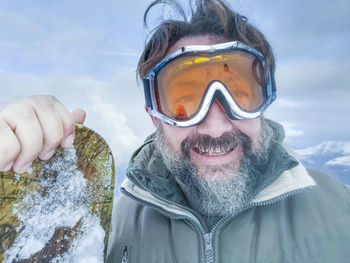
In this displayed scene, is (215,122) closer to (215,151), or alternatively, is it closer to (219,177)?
(215,151)

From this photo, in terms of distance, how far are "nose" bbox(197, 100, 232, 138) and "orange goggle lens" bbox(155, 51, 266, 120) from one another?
107 millimetres

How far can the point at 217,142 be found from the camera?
72.7 inches

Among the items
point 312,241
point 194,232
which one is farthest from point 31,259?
point 312,241

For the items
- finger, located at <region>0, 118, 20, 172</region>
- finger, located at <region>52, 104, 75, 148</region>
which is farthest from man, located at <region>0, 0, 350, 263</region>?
finger, located at <region>0, 118, 20, 172</region>

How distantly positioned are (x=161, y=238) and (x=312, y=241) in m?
0.86

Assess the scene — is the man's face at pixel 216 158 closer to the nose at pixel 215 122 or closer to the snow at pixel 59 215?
the nose at pixel 215 122

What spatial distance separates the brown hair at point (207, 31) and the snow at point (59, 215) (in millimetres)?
1145

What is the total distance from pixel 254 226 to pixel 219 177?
0.38 metres

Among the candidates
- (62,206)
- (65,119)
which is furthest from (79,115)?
(62,206)

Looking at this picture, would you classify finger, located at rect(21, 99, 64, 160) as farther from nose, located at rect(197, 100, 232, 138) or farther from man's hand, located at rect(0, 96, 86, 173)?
nose, located at rect(197, 100, 232, 138)

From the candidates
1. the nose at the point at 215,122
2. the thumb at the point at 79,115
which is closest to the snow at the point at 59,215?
the thumb at the point at 79,115

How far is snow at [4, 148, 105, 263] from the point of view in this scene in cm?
133

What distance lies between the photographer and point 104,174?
5.00 feet

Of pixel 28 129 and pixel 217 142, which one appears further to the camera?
pixel 217 142
